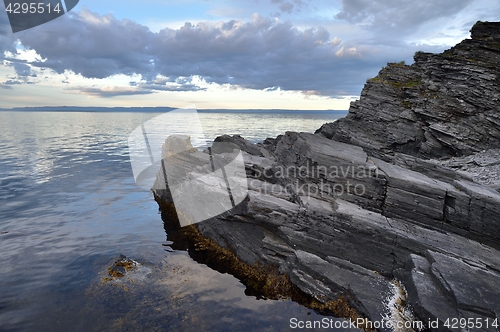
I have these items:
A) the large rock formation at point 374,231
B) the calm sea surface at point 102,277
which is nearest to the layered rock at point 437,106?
the large rock formation at point 374,231

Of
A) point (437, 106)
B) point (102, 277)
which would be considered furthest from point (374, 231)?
point (437, 106)

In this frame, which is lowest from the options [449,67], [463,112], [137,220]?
[137,220]

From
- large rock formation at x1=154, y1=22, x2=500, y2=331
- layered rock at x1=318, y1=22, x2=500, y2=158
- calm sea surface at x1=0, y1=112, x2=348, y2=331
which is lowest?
calm sea surface at x1=0, y1=112, x2=348, y2=331

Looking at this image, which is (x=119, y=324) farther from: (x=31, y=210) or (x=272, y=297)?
(x=31, y=210)

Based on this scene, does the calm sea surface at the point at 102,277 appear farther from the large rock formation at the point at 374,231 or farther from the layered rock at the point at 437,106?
the layered rock at the point at 437,106

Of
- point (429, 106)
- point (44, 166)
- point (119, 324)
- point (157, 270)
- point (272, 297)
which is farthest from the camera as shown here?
point (44, 166)

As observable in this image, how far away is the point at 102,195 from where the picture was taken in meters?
36.1

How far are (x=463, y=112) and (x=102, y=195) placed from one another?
44556 mm

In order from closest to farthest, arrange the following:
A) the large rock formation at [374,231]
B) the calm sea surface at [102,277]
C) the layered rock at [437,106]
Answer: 1. the large rock formation at [374,231]
2. the calm sea surface at [102,277]
3. the layered rock at [437,106]

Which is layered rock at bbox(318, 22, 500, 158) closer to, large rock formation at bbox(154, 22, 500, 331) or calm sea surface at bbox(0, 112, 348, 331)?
large rock formation at bbox(154, 22, 500, 331)

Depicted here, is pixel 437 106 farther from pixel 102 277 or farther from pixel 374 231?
pixel 102 277

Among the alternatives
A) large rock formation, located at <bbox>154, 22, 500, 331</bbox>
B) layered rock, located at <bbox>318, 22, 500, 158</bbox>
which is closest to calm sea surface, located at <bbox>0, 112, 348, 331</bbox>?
large rock formation, located at <bbox>154, 22, 500, 331</bbox>

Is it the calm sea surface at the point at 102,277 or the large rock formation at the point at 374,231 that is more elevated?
the large rock formation at the point at 374,231

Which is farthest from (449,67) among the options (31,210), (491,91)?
(31,210)
